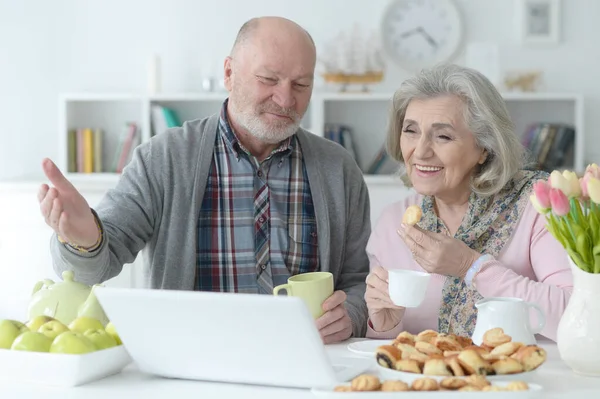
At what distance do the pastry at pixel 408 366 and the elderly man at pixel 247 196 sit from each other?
0.79 meters

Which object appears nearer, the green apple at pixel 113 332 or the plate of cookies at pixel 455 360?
the plate of cookies at pixel 455 360

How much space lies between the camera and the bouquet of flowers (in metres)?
1.52

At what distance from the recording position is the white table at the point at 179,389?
1.45 m

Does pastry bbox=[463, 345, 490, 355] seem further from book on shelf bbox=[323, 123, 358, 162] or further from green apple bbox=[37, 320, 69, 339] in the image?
book on shelf bbox=[323, 123, 358, 162]

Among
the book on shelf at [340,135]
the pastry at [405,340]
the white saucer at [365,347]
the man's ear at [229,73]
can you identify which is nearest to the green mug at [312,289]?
the white saucer at [365,347]

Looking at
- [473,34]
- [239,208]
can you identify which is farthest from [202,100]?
[239,208]

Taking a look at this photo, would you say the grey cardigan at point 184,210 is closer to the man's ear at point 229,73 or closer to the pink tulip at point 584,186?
the man's ear at point 229,73

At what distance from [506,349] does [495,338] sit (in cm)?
4

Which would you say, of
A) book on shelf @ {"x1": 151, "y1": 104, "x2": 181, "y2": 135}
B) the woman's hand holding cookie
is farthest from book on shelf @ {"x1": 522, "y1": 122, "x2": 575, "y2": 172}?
the woman's hand holding cookie

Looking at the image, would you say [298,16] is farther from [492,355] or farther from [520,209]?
[492,355]

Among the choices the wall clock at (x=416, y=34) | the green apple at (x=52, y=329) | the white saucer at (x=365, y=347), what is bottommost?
the white saucer at (x=365, y=347)

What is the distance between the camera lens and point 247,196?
240 cm

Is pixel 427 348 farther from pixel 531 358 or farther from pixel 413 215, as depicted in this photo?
pixel 413 215

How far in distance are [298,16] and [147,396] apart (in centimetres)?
366
